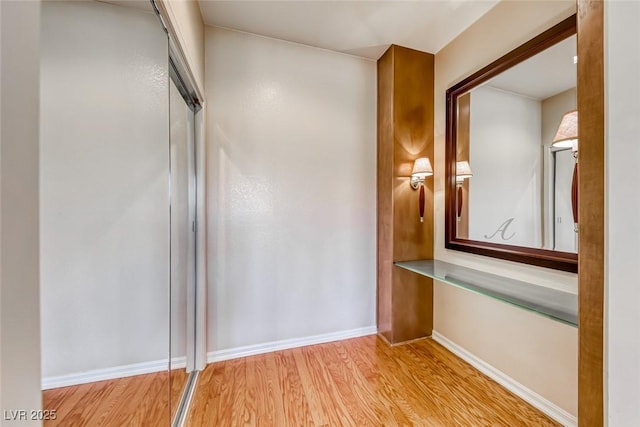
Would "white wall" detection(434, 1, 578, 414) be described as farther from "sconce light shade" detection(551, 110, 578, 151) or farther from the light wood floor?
"sconce light shade" detection(551, 110, 578, 151)

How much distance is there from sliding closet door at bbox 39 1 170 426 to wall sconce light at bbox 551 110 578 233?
2.18m

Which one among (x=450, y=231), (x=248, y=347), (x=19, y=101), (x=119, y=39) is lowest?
(x=248, y=347)

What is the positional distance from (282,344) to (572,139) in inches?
96.2

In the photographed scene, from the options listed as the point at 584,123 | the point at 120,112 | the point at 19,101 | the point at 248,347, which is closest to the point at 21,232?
the point at 19,101

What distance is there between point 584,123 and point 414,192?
64.0 inches

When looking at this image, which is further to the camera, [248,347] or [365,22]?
[248,347]

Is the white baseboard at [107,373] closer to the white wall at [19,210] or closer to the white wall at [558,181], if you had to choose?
the white wall at [19,210]

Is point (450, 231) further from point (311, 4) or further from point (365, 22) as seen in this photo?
point (311, 4)

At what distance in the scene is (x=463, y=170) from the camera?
2.01 meters

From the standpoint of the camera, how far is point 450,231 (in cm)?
212

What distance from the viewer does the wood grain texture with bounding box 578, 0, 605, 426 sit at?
1.94 feet

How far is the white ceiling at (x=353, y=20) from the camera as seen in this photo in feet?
5.73

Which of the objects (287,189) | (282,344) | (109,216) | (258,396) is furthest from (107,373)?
(287,189)

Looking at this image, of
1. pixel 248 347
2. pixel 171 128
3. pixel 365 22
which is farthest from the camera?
pixel 248 347
